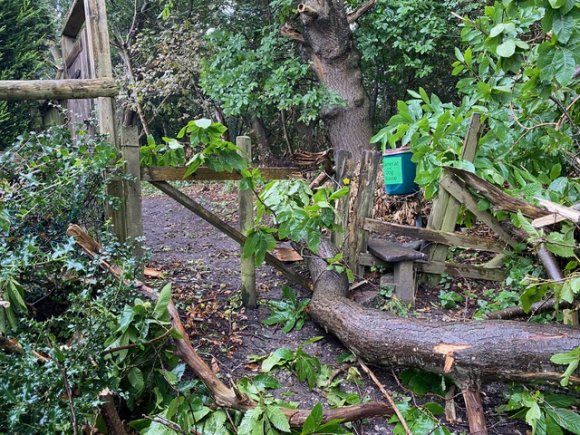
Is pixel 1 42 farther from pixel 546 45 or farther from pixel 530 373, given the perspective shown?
pixel 530 373

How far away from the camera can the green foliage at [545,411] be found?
230 cm

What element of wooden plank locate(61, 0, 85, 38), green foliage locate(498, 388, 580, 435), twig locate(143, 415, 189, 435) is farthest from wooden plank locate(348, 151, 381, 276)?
wooden plank locate(61, 0, 85, 38)

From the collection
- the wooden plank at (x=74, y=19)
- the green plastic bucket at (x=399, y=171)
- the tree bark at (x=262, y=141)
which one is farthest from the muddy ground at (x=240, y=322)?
the tree bark at (x=262, y=141)

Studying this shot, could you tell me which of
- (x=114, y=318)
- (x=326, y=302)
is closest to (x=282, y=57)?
(x=326, y=302)

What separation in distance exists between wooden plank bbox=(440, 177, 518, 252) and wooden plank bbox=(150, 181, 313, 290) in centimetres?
151

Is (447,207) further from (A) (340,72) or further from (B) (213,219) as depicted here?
(A) (340,72)

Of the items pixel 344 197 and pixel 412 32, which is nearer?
pixel 344 197

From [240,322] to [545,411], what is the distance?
6.95 feet

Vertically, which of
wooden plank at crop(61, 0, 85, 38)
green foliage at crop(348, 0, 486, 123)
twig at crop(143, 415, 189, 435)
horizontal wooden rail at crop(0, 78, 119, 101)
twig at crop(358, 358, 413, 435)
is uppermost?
green foliage at crop(348, 0, 486, 123)

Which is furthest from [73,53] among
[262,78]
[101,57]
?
[262,78]

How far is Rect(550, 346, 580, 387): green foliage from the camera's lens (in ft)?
6.99

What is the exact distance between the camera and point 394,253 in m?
3.93

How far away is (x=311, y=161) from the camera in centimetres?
459

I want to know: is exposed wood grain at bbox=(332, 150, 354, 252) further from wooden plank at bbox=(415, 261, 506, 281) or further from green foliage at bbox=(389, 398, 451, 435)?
green foliage at bbox=(389, 398, 451, 435)
